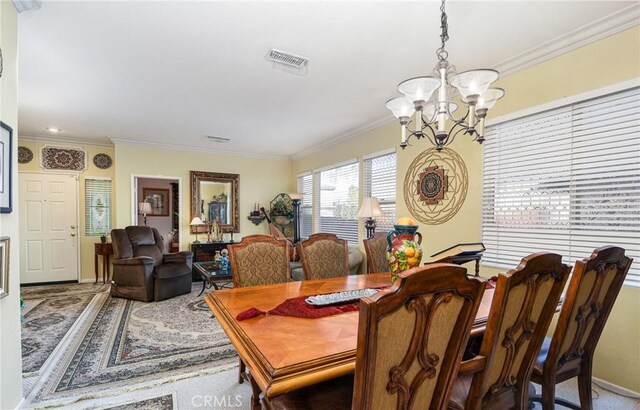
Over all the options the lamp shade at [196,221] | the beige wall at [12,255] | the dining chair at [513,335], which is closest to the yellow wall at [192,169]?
the lamp shade at [196,221]

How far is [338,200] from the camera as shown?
201 inches

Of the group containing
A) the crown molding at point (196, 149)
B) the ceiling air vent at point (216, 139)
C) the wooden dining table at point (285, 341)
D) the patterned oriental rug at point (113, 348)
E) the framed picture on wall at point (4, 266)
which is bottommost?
the patterned oriental rug at point (113, 348)

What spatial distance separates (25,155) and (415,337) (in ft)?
22.1

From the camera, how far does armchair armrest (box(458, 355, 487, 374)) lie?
1.08m

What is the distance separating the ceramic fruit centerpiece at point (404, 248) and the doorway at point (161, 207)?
5742mm

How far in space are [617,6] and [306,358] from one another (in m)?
2.74

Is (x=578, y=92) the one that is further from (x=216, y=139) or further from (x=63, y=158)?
(x=63, y=158)

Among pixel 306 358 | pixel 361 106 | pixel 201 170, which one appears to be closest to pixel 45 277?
pixel 201 170

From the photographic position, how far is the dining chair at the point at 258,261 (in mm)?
2248

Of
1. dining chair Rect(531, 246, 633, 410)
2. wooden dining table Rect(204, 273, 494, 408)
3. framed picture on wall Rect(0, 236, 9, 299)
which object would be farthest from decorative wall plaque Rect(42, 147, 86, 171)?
dining chair Rect(531, 246, 633, 410)

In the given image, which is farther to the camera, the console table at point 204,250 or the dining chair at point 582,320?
the console table at point 204,250

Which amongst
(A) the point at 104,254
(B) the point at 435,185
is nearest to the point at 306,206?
(B) the point at 435,185

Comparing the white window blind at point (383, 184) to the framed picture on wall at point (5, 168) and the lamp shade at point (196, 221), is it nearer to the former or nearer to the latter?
the lamp shade at point (196, 221)

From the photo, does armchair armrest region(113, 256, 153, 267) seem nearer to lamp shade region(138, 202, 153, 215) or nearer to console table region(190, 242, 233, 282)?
console table region(190, 242, 233, 282)
